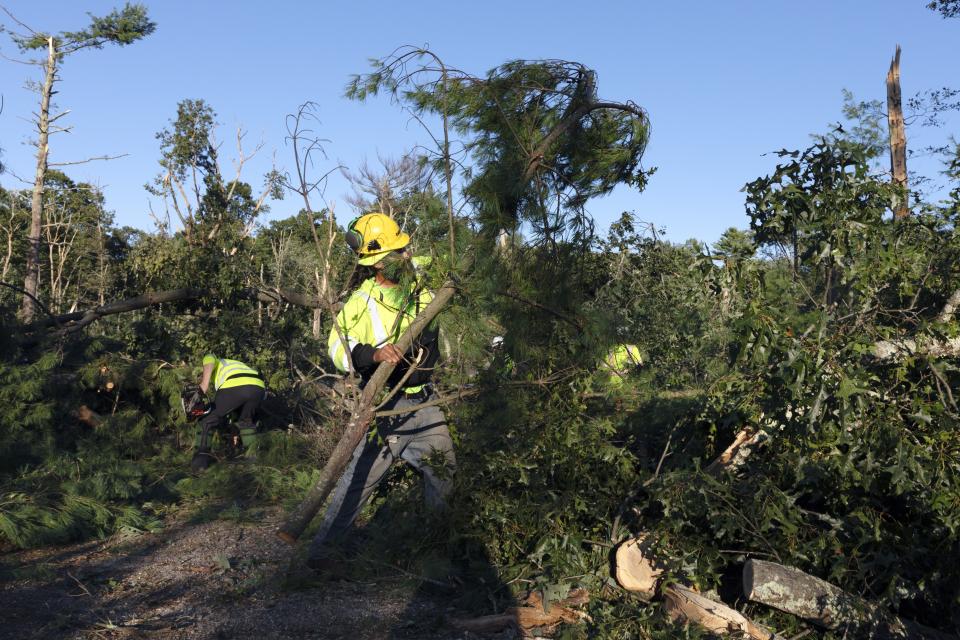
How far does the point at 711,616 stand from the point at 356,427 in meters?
1.89

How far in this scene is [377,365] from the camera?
4270 mm

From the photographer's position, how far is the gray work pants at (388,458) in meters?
4.23

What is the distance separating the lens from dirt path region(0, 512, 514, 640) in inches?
128

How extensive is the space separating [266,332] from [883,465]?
697 centimetres

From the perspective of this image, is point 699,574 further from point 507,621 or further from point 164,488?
point 164,488

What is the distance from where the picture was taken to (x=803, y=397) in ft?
11.0

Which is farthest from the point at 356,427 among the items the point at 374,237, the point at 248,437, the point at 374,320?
the point at 248,437

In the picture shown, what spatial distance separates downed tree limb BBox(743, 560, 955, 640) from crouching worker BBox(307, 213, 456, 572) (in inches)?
64.0

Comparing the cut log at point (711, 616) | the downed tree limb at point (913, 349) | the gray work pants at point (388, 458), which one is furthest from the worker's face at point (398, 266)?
the downed tree limb at point (913, 349)

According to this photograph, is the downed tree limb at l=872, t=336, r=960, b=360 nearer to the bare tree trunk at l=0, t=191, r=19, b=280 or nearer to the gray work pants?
the gray work pants

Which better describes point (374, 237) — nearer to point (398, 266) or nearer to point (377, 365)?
point (398, 266)

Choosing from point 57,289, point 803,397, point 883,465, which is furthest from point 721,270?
point 57,289

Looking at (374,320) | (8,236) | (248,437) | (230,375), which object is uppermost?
(8,236)

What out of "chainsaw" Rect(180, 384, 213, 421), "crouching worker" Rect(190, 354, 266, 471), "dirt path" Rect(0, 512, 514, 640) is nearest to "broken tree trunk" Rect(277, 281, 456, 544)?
"dirt path" Rect(0, 512, 514, 640)
